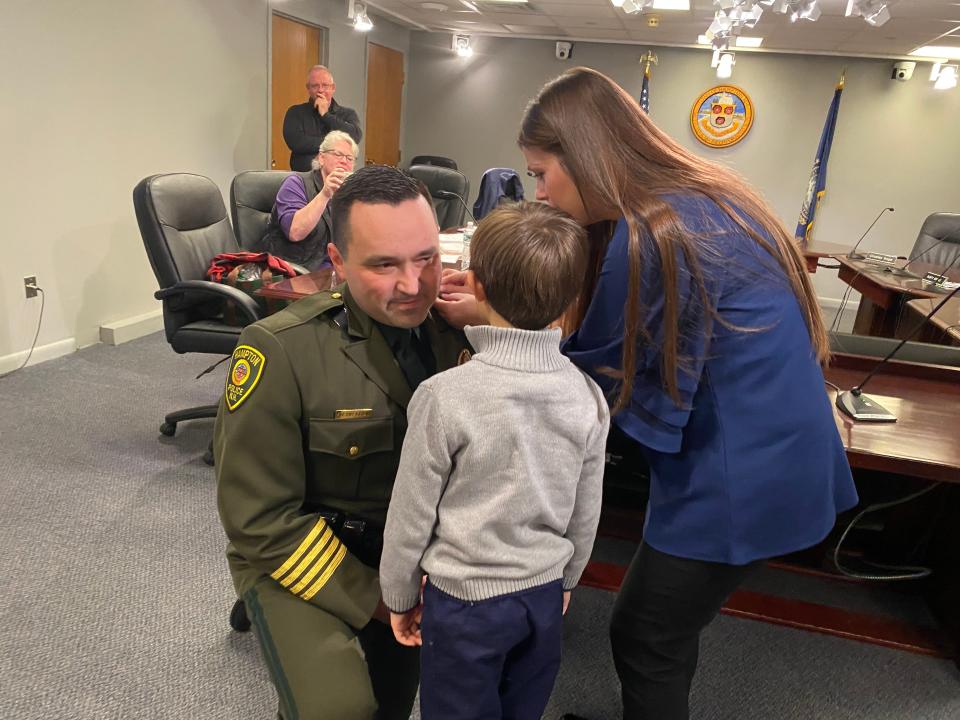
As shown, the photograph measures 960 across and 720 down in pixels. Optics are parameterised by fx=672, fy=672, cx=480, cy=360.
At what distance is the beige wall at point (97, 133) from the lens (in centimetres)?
325

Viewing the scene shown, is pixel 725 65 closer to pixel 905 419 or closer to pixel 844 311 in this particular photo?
pixel 844 311

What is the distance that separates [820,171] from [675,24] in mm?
2144

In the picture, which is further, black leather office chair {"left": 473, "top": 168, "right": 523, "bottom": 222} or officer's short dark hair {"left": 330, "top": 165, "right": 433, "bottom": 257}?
black leather office chair {"left": 473, "top": 168, "right": 523, "bottom": 222}

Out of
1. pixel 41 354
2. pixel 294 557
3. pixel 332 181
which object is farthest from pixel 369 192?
pixel 41 354

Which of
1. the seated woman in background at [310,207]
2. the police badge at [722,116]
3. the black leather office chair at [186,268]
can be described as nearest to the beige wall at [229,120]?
the police badge at [722,116]

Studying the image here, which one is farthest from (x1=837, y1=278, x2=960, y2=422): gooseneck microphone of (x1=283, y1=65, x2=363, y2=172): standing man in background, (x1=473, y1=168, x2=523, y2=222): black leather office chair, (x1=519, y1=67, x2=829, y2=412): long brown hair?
(x1=283, y1=65, x2=363, y2=172): standing man in background

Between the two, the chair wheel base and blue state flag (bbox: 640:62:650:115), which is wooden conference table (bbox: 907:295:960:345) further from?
blue state flag (bbox: 640:62:650:115)

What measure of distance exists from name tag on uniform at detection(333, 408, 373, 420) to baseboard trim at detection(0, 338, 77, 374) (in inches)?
118

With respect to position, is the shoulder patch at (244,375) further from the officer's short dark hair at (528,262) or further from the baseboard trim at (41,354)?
the baseboard trim at (41,354)

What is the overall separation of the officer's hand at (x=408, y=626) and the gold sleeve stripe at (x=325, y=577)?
126 millimetres

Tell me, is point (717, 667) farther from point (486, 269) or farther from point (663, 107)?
point (663, 107)

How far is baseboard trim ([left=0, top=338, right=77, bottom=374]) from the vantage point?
328 centimetres

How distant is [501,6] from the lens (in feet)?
19.8

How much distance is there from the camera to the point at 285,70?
563 centimetres
